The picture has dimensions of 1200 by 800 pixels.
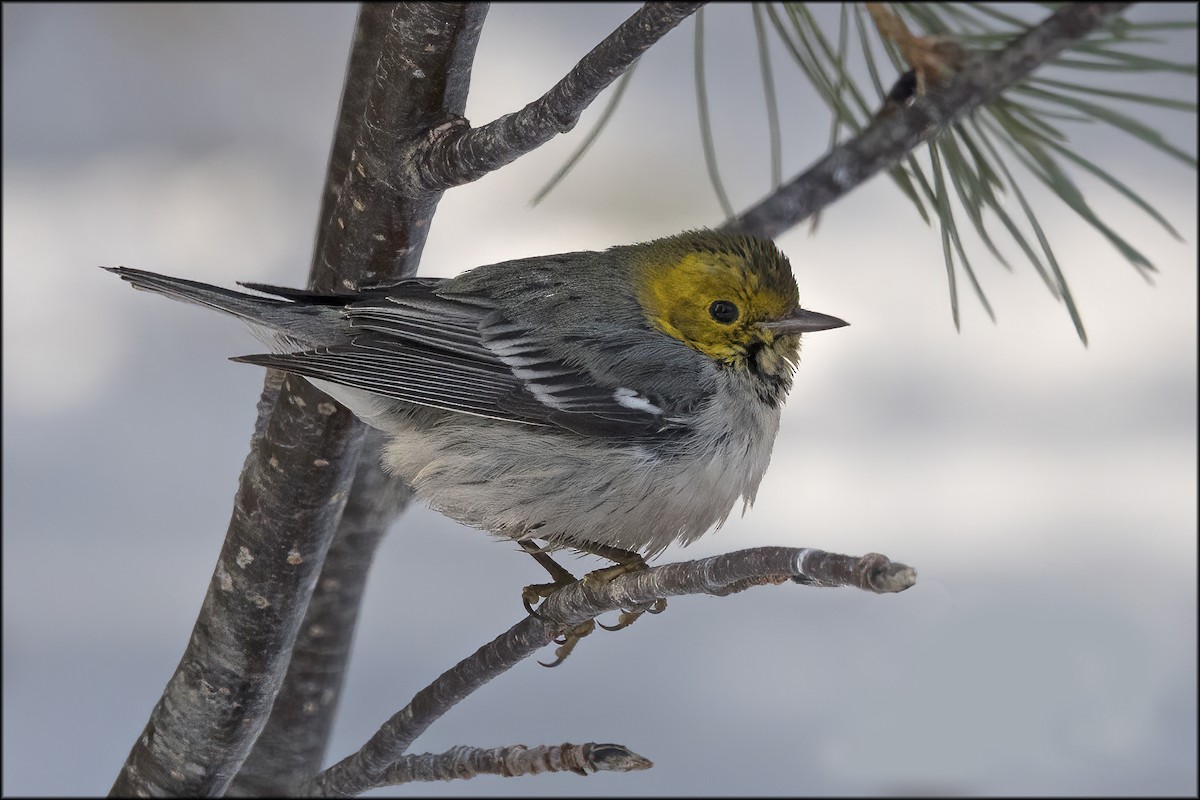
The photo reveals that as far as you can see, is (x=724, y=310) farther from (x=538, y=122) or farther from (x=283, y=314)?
(x=283, y=314)

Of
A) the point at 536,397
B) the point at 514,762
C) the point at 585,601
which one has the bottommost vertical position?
the point at 514,762

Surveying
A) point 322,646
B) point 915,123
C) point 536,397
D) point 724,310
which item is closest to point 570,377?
point 536,397

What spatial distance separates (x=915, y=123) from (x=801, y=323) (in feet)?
0.79

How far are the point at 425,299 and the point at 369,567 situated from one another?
51cm

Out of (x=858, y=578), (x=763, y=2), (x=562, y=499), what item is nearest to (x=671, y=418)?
(x=562, y=499)

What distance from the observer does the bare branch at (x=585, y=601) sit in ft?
2.56

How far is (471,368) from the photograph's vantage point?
4.28 feet

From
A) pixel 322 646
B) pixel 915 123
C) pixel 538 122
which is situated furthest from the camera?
pixel 322 646

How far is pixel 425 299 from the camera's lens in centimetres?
Result: 133

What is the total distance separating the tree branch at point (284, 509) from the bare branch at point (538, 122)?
0.04 m

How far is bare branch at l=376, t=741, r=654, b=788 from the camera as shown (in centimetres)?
101

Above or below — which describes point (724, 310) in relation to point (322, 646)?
above

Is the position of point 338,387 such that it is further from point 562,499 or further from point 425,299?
point 562,499

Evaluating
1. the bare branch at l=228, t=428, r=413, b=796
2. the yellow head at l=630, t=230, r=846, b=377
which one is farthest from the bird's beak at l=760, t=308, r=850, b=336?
the bare branch at l=228, t=428, r=413, b=796
